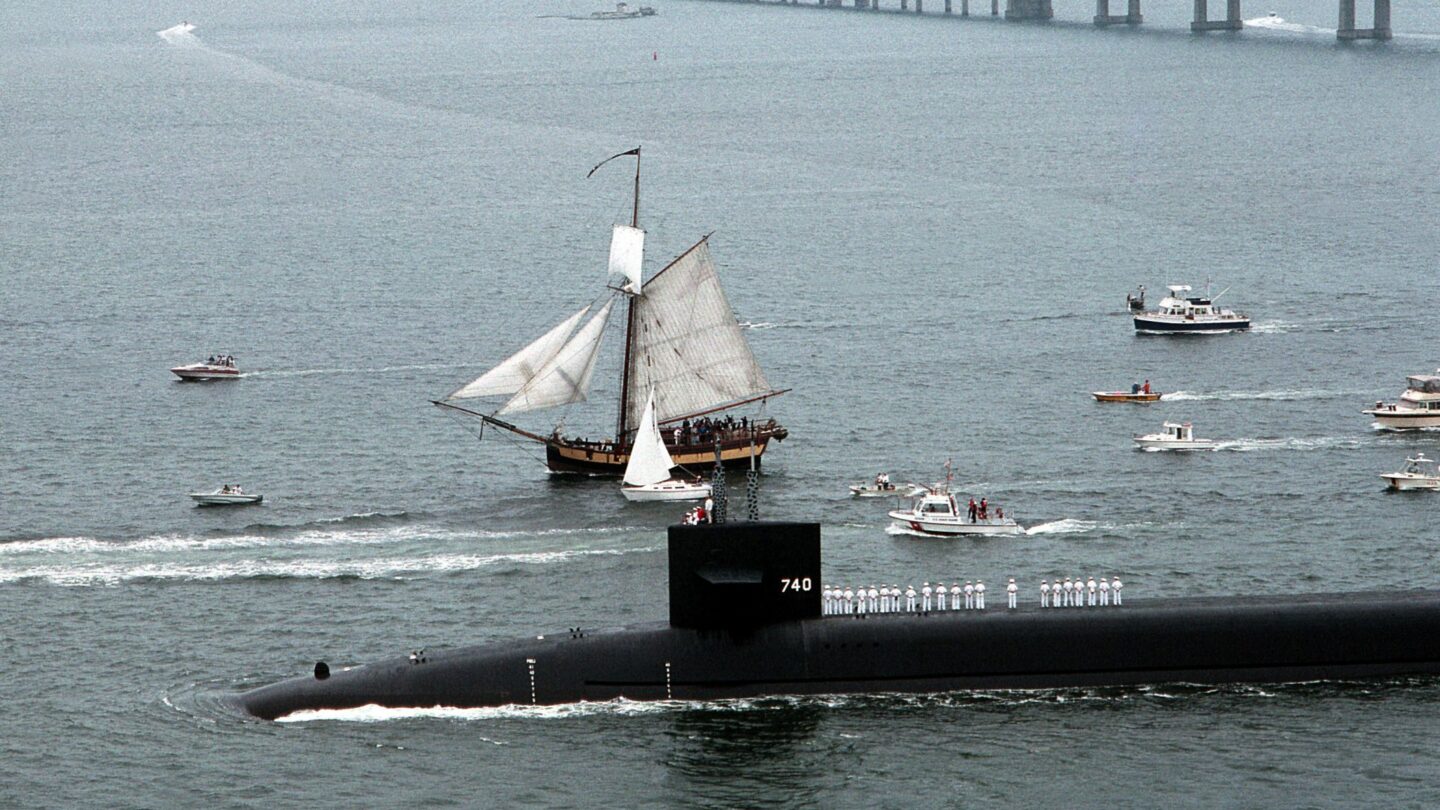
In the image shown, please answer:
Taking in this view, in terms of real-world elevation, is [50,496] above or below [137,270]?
below

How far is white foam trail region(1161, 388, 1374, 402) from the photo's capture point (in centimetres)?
9006

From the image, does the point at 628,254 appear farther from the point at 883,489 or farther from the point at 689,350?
the point at 883,489

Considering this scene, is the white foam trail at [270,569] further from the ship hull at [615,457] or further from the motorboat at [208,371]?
the motorboat at [208,371]

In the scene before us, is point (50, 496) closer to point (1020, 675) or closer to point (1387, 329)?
point (1020, 675)

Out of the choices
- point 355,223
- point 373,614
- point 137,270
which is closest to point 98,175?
point 355,223

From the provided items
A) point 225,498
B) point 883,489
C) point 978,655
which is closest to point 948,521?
point 883,489

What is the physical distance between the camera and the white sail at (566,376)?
82.9 m

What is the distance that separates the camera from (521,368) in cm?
8312

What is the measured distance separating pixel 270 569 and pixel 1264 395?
44.5 metres

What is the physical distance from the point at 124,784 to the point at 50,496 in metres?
31.1

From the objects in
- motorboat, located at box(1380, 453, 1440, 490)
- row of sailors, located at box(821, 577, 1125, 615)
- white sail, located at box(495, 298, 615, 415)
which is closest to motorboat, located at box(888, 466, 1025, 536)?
motorboat, located at box(1380, 453, 1440, 490)

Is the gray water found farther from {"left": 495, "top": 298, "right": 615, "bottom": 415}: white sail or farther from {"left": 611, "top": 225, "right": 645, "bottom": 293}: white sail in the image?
{"left": 611, "top": 225, "right": 645, "bottom": 293}: white sail

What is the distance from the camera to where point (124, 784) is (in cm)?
4706

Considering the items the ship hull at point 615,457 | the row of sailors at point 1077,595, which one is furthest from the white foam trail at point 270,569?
the row of sailors at point 1077,595
